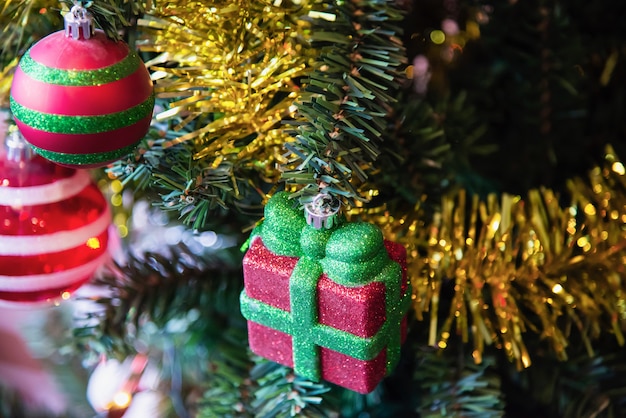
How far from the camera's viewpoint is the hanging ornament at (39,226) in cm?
51

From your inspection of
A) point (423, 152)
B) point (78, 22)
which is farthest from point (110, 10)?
point (423, 152)

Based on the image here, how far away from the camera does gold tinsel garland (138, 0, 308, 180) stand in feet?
1.49

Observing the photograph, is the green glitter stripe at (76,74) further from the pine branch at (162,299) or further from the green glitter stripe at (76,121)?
the pine branch at (162,299)

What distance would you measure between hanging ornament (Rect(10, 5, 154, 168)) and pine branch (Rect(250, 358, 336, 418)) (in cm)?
20

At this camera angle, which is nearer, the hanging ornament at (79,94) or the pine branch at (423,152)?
the hanging ornament at (79,94)

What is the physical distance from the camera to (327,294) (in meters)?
0.42

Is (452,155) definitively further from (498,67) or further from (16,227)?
(16,227)

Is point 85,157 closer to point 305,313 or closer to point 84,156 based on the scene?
point 84,156

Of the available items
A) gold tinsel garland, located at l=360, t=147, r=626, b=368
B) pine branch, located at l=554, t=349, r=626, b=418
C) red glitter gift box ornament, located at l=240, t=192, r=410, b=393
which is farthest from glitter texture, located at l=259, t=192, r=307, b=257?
pine branch, located at l=554, t=349, r=626, b=418

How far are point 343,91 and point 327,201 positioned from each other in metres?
0.06

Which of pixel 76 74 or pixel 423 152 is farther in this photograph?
pixel 423 152

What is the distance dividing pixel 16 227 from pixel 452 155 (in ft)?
1.06

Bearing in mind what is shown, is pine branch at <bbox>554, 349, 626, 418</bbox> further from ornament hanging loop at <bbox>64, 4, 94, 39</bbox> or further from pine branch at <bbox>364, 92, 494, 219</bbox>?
ornament hanging loop at <bbox>64, 4, 94, 39</bbox>

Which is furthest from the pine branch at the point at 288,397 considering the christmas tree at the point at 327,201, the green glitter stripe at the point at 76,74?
the green glitter stripe at the point at 76,74
